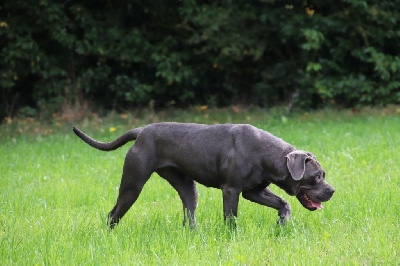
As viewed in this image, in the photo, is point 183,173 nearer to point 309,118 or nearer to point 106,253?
point 106,253

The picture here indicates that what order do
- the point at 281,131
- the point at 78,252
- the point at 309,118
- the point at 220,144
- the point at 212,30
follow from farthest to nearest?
1. the point at 212,30
2. the point at 309,118
3. the point at 281,131
4. the point at 220,144
5. the point at 78,252

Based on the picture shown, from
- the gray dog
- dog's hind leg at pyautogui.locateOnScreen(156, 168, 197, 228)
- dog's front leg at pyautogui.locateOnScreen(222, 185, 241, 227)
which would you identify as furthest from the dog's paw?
dog's hind leg at pyautogui.locateOnScreen(156, 168, 197, 228)

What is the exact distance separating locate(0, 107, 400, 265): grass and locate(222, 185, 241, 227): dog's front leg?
122 millimetres

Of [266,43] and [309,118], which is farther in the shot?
[266,43]

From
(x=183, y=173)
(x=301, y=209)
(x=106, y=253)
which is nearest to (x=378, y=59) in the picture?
(x=301, y=209)

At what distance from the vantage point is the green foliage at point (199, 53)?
47.3ft

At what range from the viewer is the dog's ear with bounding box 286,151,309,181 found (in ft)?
15.5

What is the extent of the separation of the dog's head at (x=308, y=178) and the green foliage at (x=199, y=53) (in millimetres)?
9577

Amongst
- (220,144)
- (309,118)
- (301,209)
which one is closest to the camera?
(220,144)

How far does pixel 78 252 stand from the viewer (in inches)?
179

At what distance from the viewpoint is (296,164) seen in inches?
188

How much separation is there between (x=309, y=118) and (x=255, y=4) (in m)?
3.90

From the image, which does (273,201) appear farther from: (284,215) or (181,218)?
(181,218)

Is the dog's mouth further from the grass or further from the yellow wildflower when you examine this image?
the yellow wildflower
